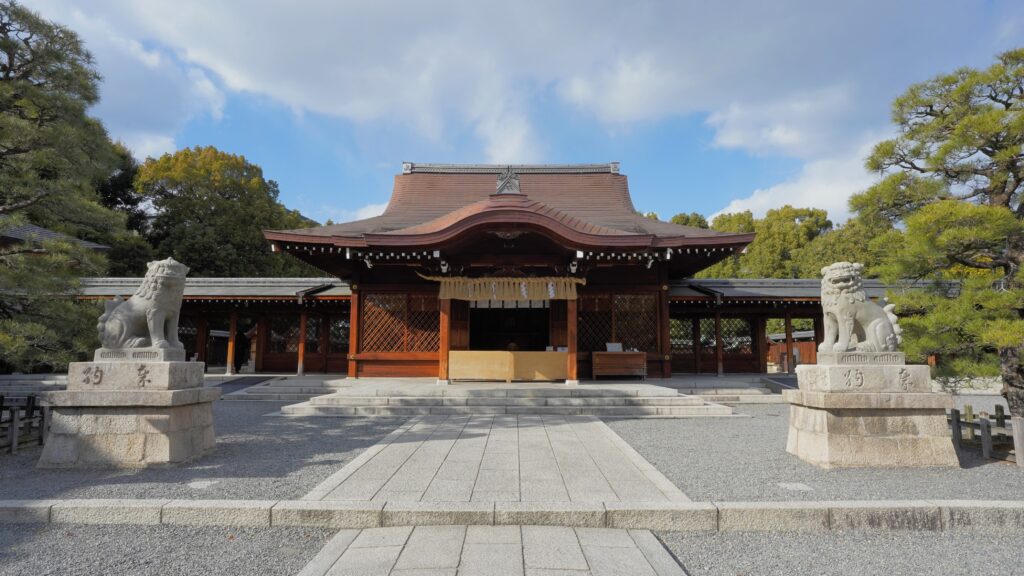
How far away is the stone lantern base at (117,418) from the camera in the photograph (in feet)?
16.1

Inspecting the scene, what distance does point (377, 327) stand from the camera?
1261 cm

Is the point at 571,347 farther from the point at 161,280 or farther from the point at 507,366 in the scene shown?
the point at 161,280

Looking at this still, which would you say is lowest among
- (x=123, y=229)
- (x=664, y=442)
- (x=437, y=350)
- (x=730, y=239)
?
(x=664, y=442)

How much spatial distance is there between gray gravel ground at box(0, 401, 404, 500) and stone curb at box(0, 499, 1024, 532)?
0.39 metres

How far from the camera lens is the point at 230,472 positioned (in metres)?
4.77

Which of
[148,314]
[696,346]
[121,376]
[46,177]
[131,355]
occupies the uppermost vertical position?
[46,177]

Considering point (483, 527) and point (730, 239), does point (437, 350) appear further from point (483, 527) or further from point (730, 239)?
point (483, 527)

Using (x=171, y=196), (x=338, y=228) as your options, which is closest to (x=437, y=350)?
(x=338, y=228)

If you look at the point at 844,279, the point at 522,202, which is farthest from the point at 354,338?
the point at 844,279

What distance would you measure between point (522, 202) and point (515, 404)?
4.32m

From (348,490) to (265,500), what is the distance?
1.97ft

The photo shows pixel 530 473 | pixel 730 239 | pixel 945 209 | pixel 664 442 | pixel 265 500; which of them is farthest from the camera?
pixel 730 239

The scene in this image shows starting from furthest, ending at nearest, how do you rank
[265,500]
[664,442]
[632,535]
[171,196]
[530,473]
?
[171,196], [664,442], [530,473], [265,500], [632,535]

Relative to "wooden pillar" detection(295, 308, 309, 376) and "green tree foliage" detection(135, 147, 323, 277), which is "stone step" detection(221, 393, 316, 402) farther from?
"green tree foliage" detection(135, 147, 323, 277)
